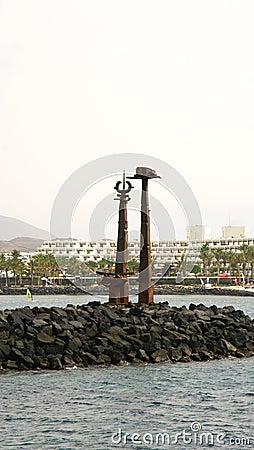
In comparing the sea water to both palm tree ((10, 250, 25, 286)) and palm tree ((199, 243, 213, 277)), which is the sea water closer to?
palm tree ((10, 250, 25, 286))

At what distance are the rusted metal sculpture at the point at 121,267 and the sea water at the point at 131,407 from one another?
7.23 m

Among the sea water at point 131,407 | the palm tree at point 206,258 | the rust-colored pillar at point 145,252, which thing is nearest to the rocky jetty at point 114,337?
the sea water at point 131,407

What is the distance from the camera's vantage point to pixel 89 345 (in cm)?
2694

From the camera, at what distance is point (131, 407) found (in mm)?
21250

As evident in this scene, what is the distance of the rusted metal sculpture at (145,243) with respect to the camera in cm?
3388

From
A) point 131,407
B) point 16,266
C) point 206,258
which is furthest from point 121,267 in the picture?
point 206,258

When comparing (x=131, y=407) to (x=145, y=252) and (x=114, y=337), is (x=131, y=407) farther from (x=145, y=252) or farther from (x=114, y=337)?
(x=145, y=252)

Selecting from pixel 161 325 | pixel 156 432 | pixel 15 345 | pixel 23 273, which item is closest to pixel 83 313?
pixel 161 325

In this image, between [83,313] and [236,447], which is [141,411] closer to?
[236,447]

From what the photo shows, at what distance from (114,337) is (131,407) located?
6.15 metres

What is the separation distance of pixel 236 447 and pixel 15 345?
10009mm

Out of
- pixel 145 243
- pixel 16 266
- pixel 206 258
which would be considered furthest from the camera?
pixel 206 258

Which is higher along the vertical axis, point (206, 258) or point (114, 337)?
point (206, 258)

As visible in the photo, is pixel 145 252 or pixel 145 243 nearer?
pixel 145 243
